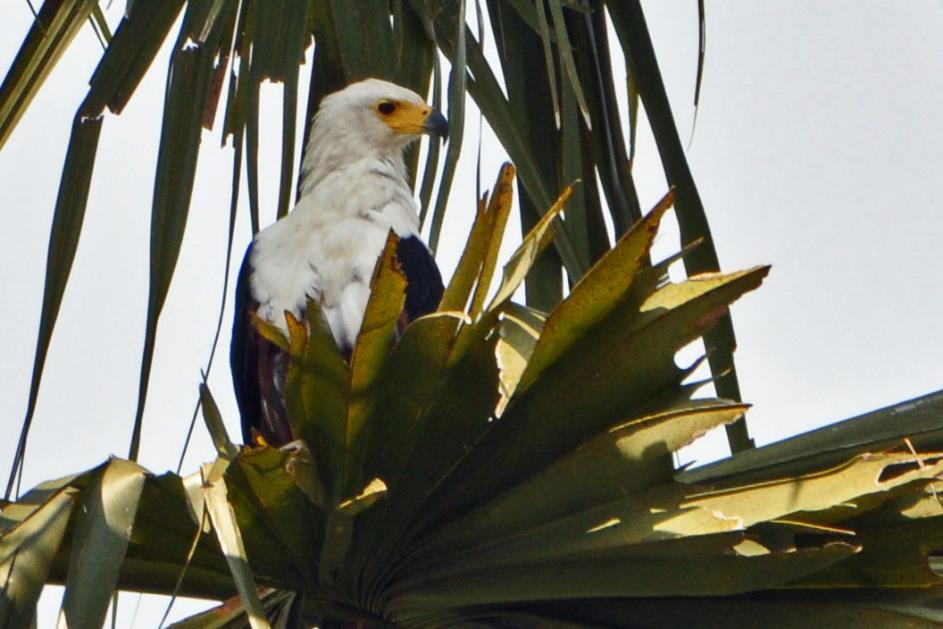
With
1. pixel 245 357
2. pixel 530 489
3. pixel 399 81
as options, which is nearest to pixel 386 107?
pixel 245 357

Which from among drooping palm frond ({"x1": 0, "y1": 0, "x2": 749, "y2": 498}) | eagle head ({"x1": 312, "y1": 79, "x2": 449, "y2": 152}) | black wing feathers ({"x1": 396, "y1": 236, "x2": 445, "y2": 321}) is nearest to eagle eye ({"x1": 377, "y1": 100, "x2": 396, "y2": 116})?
eagle head ({"x1": 312, "y1": 79, "x2": 449, "y2": 152})

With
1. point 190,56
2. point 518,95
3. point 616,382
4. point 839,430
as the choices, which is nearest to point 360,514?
point 616,382

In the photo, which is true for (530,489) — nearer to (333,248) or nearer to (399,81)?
(399,81)

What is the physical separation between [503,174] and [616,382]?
0.93 feet

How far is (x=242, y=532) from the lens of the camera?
1.92 meters

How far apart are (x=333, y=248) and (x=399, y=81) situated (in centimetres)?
54

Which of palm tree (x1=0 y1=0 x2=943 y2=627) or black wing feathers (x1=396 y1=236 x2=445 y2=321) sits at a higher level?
black wing feathers (x1=396 y1=236 x2=445 y2=321)

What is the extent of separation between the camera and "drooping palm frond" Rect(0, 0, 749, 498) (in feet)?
8.91

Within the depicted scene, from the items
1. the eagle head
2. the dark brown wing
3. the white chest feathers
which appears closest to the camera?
the white chest feathers

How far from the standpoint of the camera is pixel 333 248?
3.63 m

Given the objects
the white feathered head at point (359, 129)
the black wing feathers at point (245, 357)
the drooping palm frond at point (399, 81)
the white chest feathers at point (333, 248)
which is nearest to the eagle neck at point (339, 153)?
the white feathered head at point (359, 129)

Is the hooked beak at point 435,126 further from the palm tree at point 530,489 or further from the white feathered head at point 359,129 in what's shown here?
the palm tree at point 530,489

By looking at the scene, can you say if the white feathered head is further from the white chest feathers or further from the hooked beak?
the white chest feathers

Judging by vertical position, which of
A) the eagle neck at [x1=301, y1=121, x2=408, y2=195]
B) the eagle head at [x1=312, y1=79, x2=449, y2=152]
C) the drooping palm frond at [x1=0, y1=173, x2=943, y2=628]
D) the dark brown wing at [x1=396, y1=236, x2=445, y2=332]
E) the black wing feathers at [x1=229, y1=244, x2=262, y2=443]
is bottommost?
the drooping palm frond at [x1=0, y1=173, x2=943, y2=628]
